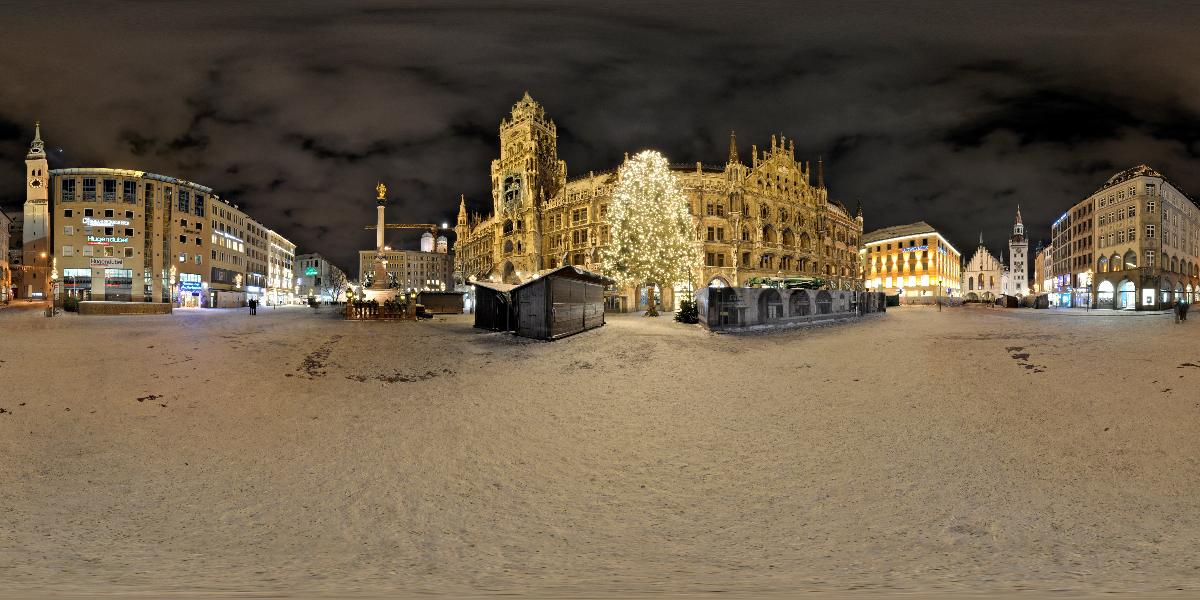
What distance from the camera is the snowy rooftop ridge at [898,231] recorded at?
11150 cm

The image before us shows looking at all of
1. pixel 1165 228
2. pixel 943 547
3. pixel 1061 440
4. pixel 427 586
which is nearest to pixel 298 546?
pixel 427 586

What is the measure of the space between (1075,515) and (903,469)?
149cm

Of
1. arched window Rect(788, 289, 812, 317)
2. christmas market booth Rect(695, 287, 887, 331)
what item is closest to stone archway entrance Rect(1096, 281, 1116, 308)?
christmas market booth Rect(695, 287, 887, 331)

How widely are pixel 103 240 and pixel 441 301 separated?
7545 cm

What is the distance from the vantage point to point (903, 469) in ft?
19.2

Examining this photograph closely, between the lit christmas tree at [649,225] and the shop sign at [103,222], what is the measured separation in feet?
292

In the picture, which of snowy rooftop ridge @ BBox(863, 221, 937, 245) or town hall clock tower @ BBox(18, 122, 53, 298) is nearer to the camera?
town hall clock tower @ BBox(18, 122, 53, 298)

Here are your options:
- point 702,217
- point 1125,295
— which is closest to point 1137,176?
point 1125,295

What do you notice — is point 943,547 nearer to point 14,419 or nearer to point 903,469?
point 903,469

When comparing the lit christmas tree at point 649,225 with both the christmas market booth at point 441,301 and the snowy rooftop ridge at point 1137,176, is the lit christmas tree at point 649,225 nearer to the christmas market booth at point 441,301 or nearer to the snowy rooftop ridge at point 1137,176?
the christmas market booth at point 441,301

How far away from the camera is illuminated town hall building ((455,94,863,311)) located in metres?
55.7

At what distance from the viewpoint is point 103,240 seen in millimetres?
78250

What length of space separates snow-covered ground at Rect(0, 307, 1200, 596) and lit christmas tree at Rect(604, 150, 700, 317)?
2907 centimetres

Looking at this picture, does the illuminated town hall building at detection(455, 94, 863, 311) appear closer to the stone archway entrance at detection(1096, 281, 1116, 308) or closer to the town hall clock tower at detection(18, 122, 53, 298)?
the stone archway entrance at detection(1096, 281, 1116, 308)
